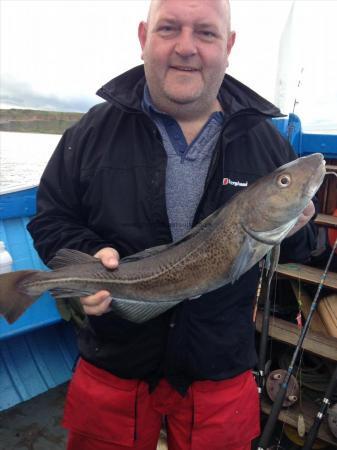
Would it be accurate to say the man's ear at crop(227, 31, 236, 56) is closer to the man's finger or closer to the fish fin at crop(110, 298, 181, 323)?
the man's finger

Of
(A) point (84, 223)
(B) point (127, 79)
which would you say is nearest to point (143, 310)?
(A) point (84, 223)

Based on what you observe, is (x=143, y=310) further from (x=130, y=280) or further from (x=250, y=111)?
(x=250, y=111)

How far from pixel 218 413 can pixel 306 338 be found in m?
2.04

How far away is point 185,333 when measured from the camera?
8.07 ft

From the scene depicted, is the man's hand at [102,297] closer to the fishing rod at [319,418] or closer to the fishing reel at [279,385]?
Result: the fishing rod at [319,418]

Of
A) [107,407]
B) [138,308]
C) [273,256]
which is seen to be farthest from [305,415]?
[138,308]

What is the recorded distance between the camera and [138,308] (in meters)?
2.32

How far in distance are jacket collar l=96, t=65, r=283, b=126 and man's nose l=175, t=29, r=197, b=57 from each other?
1.41 ft

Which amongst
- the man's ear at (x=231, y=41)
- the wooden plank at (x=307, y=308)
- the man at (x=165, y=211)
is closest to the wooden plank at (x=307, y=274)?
the wooden plank at (x=307, y=308)

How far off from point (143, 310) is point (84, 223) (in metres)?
0.79

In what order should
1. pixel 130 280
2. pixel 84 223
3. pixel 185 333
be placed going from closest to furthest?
pixel 130 280 < pixel 185 333 < pixel 84 223

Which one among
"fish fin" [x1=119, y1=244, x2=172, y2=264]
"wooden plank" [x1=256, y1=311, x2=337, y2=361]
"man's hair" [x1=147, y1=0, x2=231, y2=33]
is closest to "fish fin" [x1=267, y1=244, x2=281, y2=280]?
"fish fin" [x1=119, y1=244, x2=172, y2=264]

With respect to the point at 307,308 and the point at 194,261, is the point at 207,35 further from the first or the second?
the point at 307,308

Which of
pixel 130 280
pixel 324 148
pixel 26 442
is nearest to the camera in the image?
pixel 130 280
